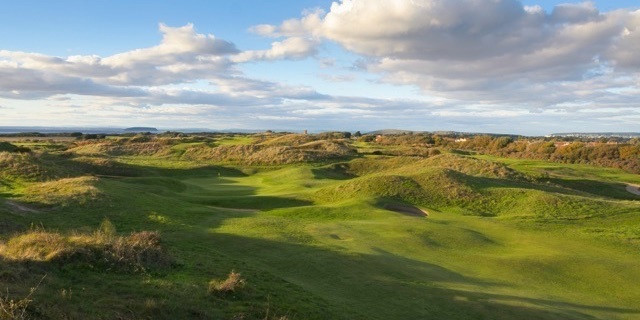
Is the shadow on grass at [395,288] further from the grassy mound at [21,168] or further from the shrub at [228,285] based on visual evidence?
the grassy mound at [21,168]

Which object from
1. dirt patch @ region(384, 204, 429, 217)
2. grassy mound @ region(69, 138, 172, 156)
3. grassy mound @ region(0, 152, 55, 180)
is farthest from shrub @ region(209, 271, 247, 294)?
grassy mound @ region(69, 138, 172, 156)

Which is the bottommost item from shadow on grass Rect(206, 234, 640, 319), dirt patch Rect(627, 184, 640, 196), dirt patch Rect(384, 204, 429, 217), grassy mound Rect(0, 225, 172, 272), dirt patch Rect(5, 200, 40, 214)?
dirt patch Rect(627, 184, 640, 196)

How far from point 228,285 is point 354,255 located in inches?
269

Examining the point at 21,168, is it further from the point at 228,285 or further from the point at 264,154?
the point at 264,154

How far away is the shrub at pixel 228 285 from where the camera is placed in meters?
12.9

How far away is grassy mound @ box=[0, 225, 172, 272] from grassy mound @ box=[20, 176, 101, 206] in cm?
1368

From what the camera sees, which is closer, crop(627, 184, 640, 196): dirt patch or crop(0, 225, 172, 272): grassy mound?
crop(0, 225, 172, 272): grassy mound

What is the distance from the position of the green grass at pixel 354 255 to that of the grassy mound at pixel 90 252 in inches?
9.3

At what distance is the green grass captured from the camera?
12.5m

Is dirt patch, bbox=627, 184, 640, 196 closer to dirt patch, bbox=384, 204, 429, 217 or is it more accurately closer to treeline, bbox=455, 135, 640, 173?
treeline, bbox=455, 135, 640, 173

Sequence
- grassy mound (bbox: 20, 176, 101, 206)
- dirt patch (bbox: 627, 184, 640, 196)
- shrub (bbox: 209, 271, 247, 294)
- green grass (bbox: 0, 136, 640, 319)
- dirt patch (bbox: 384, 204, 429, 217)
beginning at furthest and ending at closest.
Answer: dirt patch (bbox: 627, 184, 640, 196)
dirt patch (bbox: 384, 204, 429, 217)
grassy mound (bbox: 20, 176, 101, 206)
shrub (bbox: 209, 271, 247, 294)
green grass (bbox: 0, 136, 640, 319)

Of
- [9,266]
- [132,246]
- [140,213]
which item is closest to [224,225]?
[140,213]

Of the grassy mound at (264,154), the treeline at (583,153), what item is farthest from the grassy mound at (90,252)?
the treeline at (583,153)

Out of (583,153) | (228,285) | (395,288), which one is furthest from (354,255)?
(583,153)
